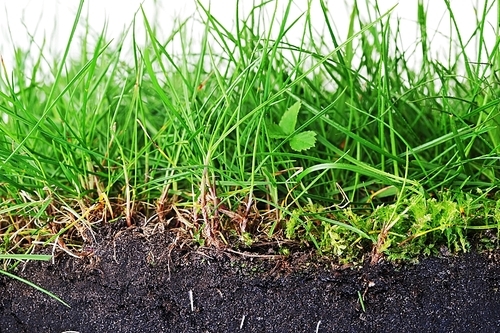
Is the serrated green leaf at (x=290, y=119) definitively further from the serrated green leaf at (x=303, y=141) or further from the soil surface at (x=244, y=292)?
the soil surface at (x=244, y=292)

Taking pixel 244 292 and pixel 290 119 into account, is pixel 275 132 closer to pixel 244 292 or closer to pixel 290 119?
pixel 290 119

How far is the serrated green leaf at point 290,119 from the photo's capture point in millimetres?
534

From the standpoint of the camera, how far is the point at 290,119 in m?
0.54

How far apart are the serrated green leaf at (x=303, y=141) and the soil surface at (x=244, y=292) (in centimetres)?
9

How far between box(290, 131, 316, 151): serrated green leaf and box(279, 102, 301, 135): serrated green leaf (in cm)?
1

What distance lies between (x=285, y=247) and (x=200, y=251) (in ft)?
0.24

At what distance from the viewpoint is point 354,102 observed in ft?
2.11

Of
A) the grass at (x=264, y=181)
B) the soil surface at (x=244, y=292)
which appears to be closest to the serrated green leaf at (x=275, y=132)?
the grass at (x=264, y=181)

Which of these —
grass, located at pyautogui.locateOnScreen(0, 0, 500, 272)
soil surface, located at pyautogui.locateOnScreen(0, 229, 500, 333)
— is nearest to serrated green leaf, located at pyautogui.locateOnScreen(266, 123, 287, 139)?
grass, located at pyautogui.locateOnScreen(0, 0, 500, 272)

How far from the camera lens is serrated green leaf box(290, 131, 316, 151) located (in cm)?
52

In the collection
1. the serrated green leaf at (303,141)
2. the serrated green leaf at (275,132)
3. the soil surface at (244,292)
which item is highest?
the serrated green leaf at (275,132)

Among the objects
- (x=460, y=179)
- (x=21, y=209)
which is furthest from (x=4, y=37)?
(x=460, y=179)

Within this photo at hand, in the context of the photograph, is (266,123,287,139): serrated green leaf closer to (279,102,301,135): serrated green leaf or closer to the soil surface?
(279,102,301,135): serrated green leaf

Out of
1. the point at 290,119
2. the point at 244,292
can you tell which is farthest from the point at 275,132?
the point at 244,292
